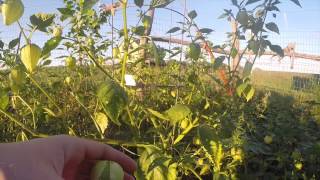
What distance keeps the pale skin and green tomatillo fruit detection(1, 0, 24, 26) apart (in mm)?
354

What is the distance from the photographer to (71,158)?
0.83 metres

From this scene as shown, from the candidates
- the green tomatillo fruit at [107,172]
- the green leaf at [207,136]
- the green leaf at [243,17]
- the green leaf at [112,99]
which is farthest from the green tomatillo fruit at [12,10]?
the green leaf at [243,17]

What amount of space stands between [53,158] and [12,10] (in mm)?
445

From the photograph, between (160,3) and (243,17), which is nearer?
(160,3)

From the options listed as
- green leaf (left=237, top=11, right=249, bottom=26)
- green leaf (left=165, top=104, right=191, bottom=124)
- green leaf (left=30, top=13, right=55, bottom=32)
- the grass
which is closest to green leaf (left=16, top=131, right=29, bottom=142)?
green leaf (left=30, top=13, right=55, bottom=32)

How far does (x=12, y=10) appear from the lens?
38.3 inches

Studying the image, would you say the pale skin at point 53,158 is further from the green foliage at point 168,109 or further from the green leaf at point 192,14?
the green leaf at point 192,14

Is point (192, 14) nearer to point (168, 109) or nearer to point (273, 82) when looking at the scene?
point (168, 109)

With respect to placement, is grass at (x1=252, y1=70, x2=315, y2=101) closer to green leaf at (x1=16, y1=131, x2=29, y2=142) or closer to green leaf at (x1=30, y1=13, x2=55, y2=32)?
green leaf at (x1=16, y1=131, x2=29, y2=142)

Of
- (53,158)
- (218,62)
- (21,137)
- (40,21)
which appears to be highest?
Answer: (40,21)

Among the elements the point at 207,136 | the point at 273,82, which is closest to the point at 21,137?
the point at 207,136

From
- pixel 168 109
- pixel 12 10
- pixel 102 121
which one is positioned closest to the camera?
pixel 12 10

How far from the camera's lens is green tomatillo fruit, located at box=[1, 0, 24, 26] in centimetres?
97

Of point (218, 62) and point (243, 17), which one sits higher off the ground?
point (243, 17)
